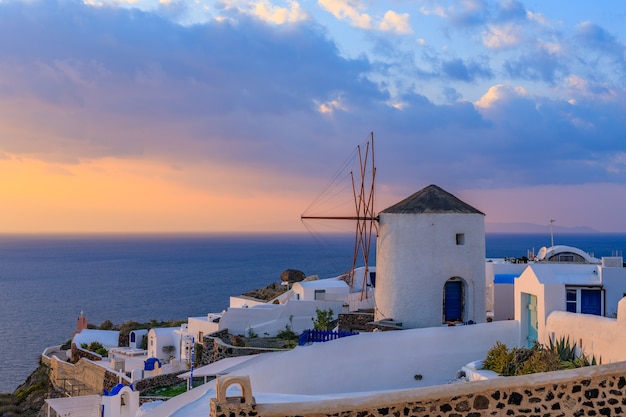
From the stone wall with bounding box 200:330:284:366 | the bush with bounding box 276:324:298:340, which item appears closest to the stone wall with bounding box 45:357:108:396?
the stone wall with bounding box 200:330:284:366

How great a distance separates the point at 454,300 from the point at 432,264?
143 cm

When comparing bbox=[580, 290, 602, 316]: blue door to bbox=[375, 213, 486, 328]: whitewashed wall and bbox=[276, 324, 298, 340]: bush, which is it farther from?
bbox=[276, 324, 298, 340]: bush

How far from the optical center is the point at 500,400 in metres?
8.03

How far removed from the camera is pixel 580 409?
8.07 metres

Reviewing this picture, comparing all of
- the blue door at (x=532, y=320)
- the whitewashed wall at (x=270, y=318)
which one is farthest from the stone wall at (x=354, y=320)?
the blue door at (x=532, y=320)

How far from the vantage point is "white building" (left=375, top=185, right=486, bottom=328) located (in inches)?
794

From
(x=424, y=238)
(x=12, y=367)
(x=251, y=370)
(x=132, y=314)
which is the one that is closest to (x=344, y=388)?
(x=251, y=370)

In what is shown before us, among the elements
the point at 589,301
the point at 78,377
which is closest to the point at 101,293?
the point at 78,377

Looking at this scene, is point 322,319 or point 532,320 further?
point 322,319

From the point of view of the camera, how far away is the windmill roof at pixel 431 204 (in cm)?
2044

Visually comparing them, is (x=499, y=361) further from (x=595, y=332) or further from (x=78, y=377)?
(x=78, y=377)

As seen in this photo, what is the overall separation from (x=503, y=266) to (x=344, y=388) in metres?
12.4

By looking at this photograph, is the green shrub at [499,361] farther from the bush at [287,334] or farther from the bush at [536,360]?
the bush at [287,334]

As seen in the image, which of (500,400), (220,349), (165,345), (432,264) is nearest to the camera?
(500,400)
